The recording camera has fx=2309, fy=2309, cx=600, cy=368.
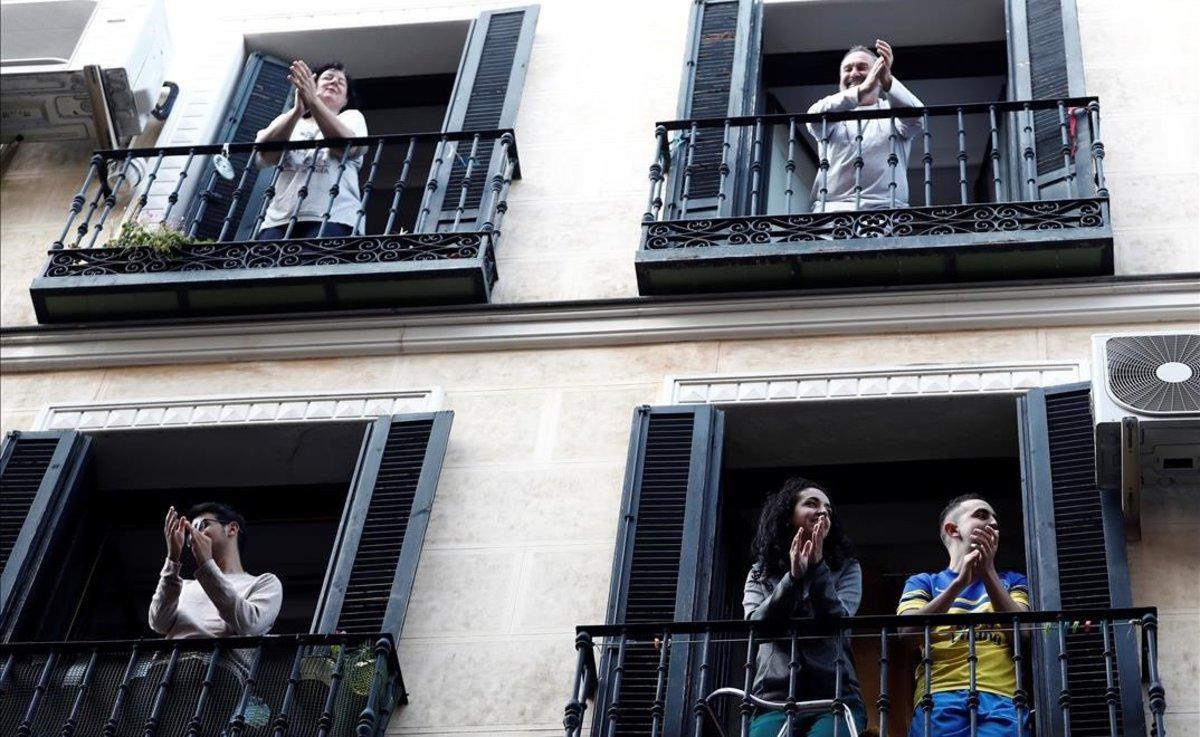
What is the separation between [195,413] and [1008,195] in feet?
13.3

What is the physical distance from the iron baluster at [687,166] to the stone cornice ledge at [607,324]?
0.63 metres

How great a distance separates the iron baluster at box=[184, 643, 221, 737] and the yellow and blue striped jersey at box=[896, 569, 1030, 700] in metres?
2.64

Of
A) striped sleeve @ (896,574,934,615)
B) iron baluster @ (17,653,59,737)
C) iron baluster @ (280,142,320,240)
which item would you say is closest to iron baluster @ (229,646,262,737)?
iron baluster @ (17,653,59,737)

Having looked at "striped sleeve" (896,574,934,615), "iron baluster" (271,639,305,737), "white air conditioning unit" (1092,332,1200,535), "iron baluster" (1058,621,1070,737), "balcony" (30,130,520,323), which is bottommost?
"iron baluster" (271,639,305,737)

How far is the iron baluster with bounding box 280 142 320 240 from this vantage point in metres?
11.4

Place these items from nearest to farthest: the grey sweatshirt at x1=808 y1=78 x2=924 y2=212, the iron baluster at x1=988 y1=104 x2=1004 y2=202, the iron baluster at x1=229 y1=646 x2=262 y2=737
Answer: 1. the iron baluster at x1=229 y1=646 x2=262 y2=737
2. the iron baluster at x1=988 y1=104 x2=1004 y2=202
3. the grey sweatshirt at x1=808 y1=78 x2=924 y2=212

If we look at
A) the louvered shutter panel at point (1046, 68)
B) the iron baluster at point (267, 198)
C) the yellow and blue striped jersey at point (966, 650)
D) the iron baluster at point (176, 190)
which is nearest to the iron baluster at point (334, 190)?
the iron baluster at point (267, 198)

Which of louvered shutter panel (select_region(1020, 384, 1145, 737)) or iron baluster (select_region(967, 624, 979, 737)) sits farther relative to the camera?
louvered shutter panel (select_region(1020, 384, 1145, 737))

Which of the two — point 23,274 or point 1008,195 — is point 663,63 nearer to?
point 1008,195

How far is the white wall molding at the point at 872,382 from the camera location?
995 cm

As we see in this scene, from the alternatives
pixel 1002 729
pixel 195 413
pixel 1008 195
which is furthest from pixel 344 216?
pixel 1002 729

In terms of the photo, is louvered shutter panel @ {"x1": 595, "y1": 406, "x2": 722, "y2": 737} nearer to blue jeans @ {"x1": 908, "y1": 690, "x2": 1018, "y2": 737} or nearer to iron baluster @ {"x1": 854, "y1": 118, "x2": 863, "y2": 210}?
blue jeans @ {"x1": 908, "y1": 690, "x2": 1018, "y2": 737}

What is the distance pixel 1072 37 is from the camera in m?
11.7

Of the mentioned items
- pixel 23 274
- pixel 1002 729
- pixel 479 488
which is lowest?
pixel 1002 729
